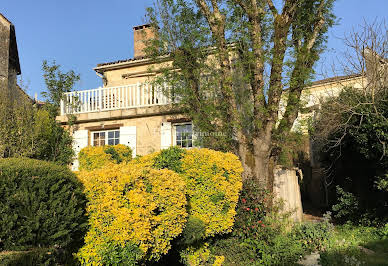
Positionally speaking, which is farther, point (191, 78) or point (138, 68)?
point (138, 68)

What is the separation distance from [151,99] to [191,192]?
6.81 m

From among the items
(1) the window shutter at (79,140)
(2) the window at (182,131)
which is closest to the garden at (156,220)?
(2) the window at (182,131)

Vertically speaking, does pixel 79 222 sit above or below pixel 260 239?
above

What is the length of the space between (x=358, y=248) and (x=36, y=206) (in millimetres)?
7536

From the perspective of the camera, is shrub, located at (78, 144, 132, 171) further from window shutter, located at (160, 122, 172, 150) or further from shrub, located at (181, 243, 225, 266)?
shrub, located at (181, 243, 225, 266)

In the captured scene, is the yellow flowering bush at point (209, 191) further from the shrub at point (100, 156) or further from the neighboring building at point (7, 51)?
the neighboring building at point (7, 51)

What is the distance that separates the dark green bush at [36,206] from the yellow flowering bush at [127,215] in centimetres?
34

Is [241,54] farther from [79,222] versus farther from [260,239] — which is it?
[79,222]


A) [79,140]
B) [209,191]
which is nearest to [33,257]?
[209,191]

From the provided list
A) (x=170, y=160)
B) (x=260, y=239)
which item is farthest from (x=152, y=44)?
(x=260, y=239)

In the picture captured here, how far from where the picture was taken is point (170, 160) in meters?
7.06

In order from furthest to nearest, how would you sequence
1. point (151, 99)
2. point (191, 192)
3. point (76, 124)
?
point (76, 124), point (151, 99), point (191, 192)

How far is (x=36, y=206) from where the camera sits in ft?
12.3

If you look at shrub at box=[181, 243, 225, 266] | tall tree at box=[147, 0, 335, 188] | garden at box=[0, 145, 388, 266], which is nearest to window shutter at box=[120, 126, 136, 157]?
tall tree at box=[147, 0, 335, 188]
